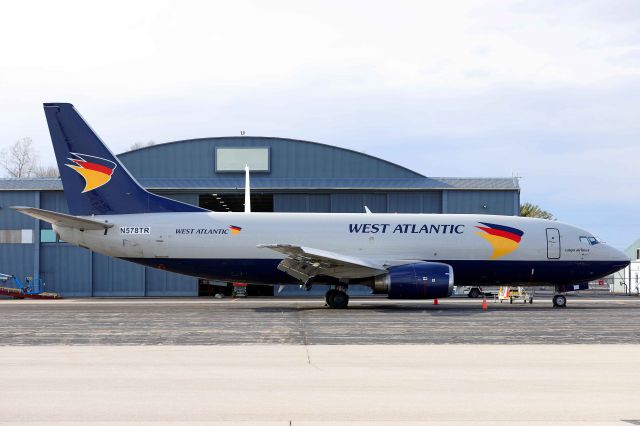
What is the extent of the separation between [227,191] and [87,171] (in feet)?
58.2

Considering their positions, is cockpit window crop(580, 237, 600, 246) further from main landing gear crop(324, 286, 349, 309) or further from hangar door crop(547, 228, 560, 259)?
main landing gear crop(324, 286, 349, 309)

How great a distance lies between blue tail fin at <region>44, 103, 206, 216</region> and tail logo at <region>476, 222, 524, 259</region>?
1316cm

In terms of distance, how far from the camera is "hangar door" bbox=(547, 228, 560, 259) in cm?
3216

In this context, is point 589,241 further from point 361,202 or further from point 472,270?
point 361,202

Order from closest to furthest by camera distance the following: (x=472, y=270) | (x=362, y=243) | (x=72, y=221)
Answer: (x=72, y=221), (x=362, y=243), (x=472, y=270)

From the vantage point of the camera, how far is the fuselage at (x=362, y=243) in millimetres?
30375

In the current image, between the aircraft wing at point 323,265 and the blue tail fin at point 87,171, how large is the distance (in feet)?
20.1

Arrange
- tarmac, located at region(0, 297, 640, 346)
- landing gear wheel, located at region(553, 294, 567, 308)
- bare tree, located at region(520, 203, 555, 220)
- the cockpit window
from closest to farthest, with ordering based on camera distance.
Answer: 1. tarmac, located at region(0, 297, 640, 346)
2. landing gear wheel, located at region(553, 294, 567, 308)
3. the cockpit window
4. bare tree, located at region(520, 203, 555, 220)

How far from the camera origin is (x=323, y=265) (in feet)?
95.9
